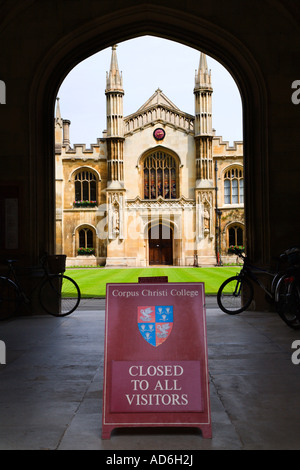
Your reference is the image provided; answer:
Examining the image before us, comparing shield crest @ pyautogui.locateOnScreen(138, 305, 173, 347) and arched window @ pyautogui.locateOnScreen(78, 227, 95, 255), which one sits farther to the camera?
arched window @ pyautogui.locateOnScreen(78, 227, 95, 255)

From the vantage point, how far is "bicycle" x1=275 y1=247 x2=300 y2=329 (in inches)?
224

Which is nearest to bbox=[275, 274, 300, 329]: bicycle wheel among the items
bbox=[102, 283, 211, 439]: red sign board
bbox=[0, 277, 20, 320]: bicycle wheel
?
bbox=[102, 283, 211, 439]: red sign board

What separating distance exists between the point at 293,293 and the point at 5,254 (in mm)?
4129

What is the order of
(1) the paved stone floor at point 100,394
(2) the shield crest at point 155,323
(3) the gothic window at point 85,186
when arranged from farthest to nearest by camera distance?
1. (3) the gothic window at point 85,186
2. (2) the shield crest at point 155,323
3. (1) the paved stone floor at point 100,394

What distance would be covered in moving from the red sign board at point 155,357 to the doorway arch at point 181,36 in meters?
4.98

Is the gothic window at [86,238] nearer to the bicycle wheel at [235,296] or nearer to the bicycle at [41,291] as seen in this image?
the bicycle at [41,291]

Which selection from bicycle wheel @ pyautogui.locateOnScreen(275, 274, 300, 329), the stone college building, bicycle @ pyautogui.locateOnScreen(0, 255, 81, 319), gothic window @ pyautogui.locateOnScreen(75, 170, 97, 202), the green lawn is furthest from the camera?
gothic window @ pyautogui.locateOnScreen(75, 170, 97, 202)

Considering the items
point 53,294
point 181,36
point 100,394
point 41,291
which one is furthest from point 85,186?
point 100,394

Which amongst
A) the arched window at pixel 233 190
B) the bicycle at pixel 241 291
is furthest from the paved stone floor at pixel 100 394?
the arched window at pixel 233 190

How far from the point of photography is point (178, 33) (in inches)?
314

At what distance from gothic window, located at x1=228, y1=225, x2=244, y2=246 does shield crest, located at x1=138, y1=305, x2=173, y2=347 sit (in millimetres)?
31426

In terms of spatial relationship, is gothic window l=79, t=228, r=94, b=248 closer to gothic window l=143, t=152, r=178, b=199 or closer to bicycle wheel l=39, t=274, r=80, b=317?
gothic window l=143, t=152, r=178, b=199

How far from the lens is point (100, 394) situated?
3287mm

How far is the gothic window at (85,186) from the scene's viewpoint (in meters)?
34.7
